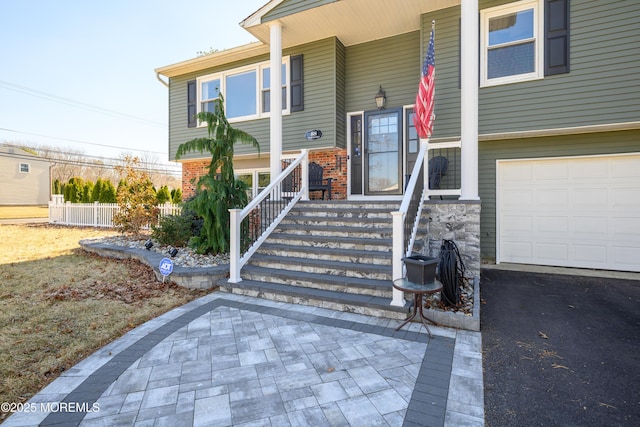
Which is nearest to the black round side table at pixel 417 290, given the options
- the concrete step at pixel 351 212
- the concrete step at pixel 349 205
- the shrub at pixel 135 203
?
the concrete step at pixel 351 212

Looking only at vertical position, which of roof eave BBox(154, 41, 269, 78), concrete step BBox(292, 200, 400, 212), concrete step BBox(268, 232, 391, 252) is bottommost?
concrete step BBox(268, 232, 391, 252)

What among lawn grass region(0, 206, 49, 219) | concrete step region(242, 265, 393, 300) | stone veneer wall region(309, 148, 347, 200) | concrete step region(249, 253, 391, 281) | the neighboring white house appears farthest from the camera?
the neighboring white house

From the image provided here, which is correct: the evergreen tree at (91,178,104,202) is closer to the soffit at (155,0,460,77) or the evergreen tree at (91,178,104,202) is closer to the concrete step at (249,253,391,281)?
the soffit at (155,0,460,77)

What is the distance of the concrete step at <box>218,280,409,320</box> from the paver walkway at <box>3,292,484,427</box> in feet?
0.54

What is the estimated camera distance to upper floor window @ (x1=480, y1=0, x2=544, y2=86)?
576 cm

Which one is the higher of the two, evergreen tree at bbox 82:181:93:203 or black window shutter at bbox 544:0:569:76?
black window shutter at bbox 544:0:569:76

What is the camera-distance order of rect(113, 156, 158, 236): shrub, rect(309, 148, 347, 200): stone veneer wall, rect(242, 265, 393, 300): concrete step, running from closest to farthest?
rect(242, 265, 393, 300): concrete step < rect(309, 148, 347, 200): stone veneer wall < rect(113, 156, 158, 236): shrub

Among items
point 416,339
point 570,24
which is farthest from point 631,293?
point 570,24

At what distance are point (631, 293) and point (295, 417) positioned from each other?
17.1 feet

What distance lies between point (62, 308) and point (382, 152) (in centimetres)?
632

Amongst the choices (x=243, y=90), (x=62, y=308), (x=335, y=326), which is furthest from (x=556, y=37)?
(x=62, y=308)

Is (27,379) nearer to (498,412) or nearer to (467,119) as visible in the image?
(498,412)

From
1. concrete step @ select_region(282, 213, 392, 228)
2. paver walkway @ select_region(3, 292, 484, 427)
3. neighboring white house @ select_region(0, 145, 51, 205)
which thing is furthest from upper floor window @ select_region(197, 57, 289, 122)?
neighboring white house @ select_region(0, 145, 51, 205)

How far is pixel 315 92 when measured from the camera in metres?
7.61
